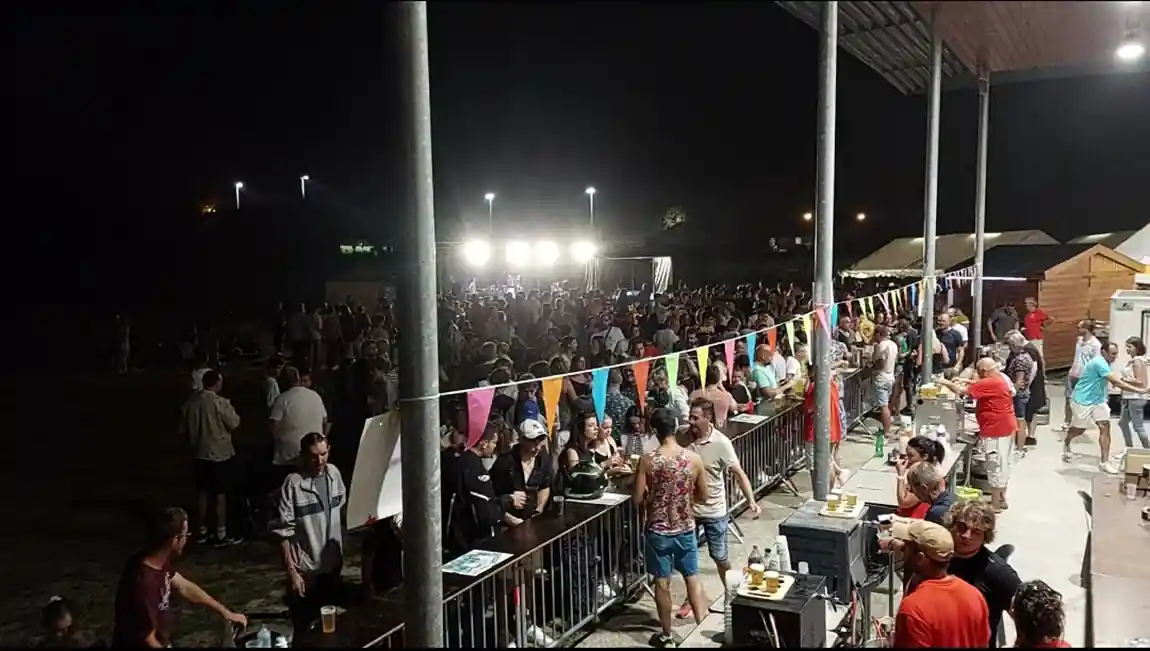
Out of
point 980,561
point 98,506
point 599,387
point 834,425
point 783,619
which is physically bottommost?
point 98,506

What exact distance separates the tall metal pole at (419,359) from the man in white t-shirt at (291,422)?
5483 mm

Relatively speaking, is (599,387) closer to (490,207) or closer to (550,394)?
(550,394)

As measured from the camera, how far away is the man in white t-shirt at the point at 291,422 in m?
8.75

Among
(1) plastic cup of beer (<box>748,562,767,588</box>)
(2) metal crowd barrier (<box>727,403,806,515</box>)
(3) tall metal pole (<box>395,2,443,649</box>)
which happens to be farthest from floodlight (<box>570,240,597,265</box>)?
(3) tall metal pole (<box>395,2,443,649</box>)

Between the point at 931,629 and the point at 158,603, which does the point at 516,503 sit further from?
the point at 931,629

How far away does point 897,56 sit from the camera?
7301 mm

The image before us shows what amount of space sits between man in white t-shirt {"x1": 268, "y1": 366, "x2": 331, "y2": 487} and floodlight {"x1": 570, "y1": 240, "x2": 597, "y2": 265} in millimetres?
26187

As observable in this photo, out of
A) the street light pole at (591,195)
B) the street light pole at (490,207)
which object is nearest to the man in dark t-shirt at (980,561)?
the street light pole at (490,207)

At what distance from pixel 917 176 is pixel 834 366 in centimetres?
4885

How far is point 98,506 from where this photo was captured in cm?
Answer: 1080

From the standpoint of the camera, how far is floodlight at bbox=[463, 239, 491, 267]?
94.5 feet

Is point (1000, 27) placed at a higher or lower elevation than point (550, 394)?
higher

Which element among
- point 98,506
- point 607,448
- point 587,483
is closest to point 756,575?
point 587,483

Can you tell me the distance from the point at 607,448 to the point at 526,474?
1.53m
